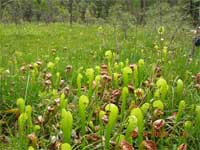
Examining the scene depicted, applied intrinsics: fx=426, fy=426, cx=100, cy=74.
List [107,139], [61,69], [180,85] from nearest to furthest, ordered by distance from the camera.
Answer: [107,139], [180,85], [61,69]

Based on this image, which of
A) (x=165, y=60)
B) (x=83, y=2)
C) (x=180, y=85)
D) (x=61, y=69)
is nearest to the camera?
(x=180, y=85)

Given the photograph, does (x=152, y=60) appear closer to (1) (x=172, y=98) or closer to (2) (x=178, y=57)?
(2) (x=178, y=57)

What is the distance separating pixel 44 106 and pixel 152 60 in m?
2.02

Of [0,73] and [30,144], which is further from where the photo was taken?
[0,73]

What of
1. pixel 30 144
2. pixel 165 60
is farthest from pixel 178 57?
pixel 30 144

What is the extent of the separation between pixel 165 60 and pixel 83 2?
1755 inches

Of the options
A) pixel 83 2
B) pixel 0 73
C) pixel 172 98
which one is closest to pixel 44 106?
pixel 0 73

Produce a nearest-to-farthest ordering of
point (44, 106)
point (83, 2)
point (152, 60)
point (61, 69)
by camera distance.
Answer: point (44, 106)
point (61, 69)
point (152, 60)
point (83, 2)

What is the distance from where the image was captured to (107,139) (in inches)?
88.9

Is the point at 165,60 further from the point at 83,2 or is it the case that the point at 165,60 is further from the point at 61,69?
the point at 83,2

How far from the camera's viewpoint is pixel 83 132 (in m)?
2.51

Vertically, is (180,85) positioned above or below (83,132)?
above

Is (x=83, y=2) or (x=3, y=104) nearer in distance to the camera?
(x=3, y=104)

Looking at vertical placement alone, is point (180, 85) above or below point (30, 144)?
above
